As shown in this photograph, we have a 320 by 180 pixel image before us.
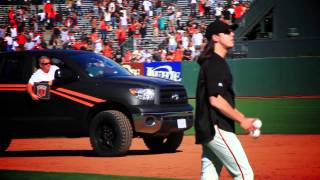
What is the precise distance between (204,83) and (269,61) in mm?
25144

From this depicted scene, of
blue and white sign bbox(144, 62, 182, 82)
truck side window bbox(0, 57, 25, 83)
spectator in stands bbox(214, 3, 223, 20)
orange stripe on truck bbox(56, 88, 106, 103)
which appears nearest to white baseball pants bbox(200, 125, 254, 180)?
orange stripe on truck bbox(56, 88, 106, 103)

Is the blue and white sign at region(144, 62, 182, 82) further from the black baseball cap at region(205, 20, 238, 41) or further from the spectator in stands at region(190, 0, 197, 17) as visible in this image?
the black baseball cap at region(205, 20, 238, 41)

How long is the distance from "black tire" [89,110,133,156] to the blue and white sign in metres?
20.0

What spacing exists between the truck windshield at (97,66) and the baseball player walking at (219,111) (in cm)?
721

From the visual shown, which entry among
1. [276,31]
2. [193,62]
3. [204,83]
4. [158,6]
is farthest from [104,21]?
[204,83]

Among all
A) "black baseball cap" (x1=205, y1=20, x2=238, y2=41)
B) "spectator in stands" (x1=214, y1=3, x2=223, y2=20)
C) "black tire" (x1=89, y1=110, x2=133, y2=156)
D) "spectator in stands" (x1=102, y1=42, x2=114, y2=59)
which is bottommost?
"spectator in stands" (x1=102, y1=42, x2=114, y2=59)

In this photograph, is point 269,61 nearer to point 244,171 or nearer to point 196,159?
point 196,159

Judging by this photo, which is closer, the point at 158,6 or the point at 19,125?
the point at 19,125

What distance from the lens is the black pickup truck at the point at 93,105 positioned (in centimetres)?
1302

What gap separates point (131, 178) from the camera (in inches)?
407

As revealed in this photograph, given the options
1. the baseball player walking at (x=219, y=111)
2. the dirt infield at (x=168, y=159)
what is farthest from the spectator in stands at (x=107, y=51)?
the baseball player walking at (x=219, y=111)

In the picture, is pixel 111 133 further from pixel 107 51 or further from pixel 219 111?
pixel 107 51

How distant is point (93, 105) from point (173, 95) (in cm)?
141

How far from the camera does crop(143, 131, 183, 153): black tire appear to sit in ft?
46.3
